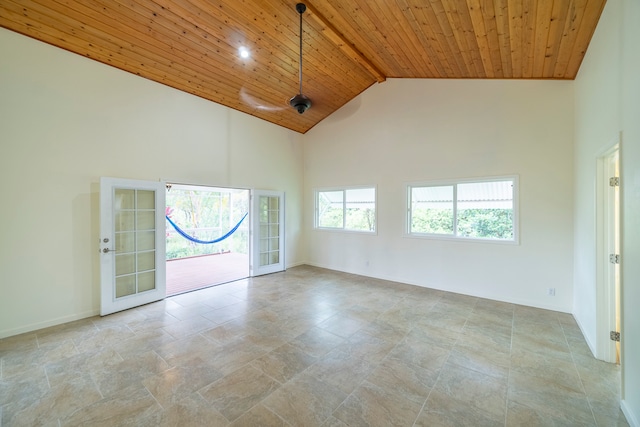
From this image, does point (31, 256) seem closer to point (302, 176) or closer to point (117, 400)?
point (117, 400)

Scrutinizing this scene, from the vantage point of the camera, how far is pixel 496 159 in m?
3.97

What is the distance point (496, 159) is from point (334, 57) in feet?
9.79

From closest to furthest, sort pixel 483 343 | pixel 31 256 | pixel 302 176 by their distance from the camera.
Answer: pixel 483 343 < pixel 31 256 < pixel 302 176

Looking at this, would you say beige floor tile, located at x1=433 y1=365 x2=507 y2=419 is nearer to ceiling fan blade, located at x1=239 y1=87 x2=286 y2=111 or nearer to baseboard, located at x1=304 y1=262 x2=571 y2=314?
baseboard, located at x1=304 y1=262 x2=571 y2=314

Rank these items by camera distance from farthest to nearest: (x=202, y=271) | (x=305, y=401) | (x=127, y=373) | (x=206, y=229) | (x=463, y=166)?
(x=206, y=229) < (x=202, y=271) < (x=463, y=166) < (x=127, y=373) < (x=305, y=401)

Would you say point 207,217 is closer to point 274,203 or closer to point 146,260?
point 274,203

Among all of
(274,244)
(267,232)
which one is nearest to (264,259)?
(274,244)

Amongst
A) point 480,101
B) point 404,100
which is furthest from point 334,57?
point 480,101

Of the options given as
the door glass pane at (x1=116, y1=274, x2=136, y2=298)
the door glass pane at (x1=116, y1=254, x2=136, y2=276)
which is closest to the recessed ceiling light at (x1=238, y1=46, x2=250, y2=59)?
the door glass pane at (x1=116, y1=254, x2=136, y2=276)

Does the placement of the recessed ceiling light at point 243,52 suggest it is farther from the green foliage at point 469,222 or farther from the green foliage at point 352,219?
the green foliage at point 469,222

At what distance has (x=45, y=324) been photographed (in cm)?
311

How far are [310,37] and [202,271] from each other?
5.17 m

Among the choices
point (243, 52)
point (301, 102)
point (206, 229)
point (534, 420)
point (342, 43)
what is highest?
point (342, 43)

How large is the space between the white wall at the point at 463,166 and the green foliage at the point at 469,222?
0.18 meters
